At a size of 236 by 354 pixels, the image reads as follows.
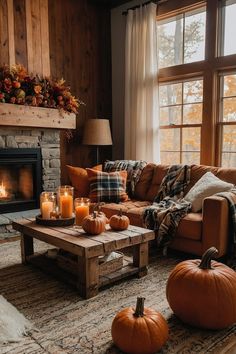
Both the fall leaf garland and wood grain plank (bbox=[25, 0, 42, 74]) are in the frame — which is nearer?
the fall leaf garland

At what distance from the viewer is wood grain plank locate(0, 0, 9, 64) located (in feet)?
11.7

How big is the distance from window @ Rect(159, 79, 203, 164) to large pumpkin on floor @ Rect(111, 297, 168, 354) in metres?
2.84

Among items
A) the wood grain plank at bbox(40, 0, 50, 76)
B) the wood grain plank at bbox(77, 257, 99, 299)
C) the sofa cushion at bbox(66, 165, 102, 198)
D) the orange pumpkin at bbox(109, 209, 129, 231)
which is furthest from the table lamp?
the wood grain plank at bbox(77, 257, 99, 299)

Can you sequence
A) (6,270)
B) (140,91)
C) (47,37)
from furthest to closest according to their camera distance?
(140,91)
(47,37)
(6,270)

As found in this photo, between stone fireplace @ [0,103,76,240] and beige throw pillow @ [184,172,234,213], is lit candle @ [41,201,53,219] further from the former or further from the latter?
beige throw pillow @ [184,172,234,213]

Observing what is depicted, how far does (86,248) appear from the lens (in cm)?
193

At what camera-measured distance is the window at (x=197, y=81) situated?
374 cm

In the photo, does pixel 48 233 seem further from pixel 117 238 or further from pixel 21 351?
pixel 21 351

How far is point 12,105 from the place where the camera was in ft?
11.1

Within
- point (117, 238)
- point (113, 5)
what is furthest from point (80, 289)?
point (113, 5)

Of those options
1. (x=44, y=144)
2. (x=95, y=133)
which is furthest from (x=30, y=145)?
(x=95, y=133)

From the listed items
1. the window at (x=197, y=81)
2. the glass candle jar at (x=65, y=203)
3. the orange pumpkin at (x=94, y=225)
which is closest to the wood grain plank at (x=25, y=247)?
the glass candle jar at (x=65, y=203)

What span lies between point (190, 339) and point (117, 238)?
75cm

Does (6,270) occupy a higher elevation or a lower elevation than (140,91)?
lower
